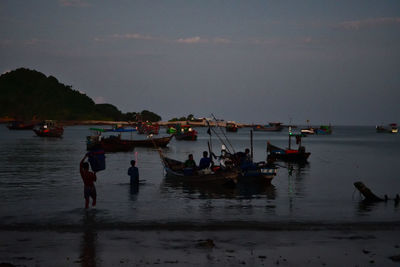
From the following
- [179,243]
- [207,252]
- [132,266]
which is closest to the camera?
[132,266]

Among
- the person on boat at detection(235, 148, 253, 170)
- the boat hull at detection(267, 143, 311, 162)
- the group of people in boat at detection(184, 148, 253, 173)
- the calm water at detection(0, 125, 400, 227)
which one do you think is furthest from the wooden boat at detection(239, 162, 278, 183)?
the boat hull at detection(267, 143, 311, 162)

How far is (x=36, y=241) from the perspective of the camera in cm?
1397

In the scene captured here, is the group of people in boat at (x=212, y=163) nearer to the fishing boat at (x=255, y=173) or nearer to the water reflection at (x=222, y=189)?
the fishing boat at (x=255, y=173)

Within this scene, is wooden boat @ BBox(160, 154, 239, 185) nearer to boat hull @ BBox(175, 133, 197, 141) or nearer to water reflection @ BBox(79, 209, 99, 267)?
water reflection @ BBox(79, 209, 99, 267)

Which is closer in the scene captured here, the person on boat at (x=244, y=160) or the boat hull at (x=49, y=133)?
the person on boat at (x=244, y=160)

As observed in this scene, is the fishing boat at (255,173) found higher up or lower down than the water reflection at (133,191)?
higher up

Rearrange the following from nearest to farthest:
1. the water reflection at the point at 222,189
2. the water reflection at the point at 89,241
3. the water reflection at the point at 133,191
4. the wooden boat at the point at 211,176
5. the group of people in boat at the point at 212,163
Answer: the water reflection at the point at 89,241 < the water reflection at the point at 133,191 < the water reflection at the point at 222,189 < the wooden boat at the point at 211,176 < the group of people in boat at the point at 212,163

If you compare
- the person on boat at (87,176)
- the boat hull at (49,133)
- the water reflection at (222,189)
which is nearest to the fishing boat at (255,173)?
the water reflection at (222,189)

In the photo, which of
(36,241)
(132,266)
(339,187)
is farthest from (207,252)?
(339,187)

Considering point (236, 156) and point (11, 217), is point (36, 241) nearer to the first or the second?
point (11, 217)

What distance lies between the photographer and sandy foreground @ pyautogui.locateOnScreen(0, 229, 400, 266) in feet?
39.3

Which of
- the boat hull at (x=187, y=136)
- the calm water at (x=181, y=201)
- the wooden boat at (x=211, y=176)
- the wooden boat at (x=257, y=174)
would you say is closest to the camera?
the calm water at (x=181, y=201)

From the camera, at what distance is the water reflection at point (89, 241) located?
11867mm

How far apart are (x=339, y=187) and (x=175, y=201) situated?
12.8 meters
